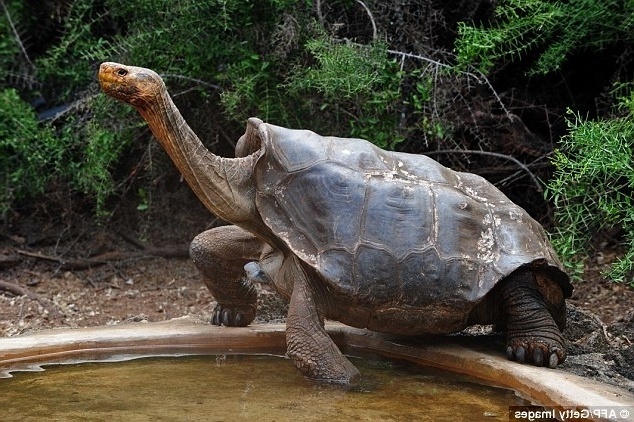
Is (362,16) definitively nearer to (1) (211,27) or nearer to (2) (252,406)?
(1) (211,27)

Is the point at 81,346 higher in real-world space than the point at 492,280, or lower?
lower

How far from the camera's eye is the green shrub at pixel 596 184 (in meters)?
4.66

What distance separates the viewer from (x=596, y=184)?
5137 mm

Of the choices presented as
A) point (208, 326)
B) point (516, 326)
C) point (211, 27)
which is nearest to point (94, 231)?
point (211, 27)

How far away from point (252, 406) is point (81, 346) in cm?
128

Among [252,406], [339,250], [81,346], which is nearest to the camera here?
[252,406]

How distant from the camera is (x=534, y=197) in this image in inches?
273

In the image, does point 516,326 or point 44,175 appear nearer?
point 516,326

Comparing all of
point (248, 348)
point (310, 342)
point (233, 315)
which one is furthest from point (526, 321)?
point (233, 315)

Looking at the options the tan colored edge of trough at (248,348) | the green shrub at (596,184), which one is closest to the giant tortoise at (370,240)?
the tan colored edge of trough at (248,348)

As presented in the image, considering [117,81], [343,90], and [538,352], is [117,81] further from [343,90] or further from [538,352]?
[538,352]

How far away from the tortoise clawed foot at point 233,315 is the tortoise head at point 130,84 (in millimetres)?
1464

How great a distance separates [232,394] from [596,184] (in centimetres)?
263

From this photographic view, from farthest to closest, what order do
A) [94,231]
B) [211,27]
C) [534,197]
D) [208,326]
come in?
[94,231]
[534,197]
[211,27]
[208,326]
